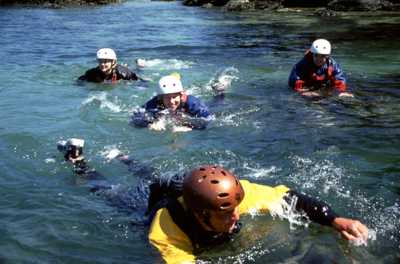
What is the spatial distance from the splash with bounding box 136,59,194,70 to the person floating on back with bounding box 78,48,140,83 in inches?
105

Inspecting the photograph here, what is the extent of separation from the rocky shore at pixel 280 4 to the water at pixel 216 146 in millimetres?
14420

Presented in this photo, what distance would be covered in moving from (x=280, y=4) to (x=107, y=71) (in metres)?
28.0

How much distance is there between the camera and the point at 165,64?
16891 mm

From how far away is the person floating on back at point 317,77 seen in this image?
11.9 meters

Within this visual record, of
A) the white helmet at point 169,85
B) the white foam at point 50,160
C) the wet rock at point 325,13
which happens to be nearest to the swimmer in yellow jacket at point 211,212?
the white foam at point 50,160

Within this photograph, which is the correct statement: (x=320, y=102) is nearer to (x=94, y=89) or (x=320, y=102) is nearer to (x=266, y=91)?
(x=266, y=91)

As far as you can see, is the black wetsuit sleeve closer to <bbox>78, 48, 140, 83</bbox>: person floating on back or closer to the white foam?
the white foam

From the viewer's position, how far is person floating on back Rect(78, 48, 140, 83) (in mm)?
12891

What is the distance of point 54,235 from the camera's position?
5.96 metres

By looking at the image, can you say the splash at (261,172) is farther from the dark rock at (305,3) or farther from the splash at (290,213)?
the dark rock at (305,3)

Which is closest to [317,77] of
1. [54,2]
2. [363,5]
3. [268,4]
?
[363,5]

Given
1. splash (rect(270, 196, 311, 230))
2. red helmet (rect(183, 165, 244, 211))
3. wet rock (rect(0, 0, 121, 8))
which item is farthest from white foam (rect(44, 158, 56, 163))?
wet rock (rect(0, 0, 121, 8))

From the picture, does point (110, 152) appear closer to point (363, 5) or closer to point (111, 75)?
point (111, 75)

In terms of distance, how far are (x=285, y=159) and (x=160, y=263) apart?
12.9 feet
